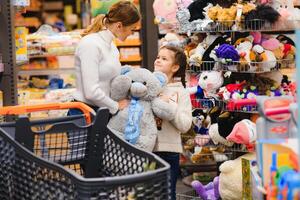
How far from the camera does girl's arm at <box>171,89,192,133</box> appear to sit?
3906 millimetres

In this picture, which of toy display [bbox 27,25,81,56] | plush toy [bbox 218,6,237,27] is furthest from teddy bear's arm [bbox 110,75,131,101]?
toy display [bbox 27,25,81,56]

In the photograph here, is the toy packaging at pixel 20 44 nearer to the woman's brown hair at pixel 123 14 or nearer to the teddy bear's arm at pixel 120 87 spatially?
the woman's brown hair at pixel 123 14

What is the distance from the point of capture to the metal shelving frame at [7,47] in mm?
4656

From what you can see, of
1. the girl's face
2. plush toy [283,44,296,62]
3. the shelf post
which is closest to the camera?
the girl's face

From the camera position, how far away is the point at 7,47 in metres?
4.66

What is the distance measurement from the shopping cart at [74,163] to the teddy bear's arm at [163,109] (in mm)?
676

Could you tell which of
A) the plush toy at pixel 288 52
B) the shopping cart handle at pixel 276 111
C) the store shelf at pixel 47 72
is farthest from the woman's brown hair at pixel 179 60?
the store shelf at pixel 47 72

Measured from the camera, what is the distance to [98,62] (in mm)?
3738

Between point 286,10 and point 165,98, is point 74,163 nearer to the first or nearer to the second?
point 165,98

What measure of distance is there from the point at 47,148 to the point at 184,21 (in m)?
2.13

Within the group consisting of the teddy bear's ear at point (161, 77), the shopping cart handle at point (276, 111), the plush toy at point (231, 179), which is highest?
the shopping cart handle at point (276, 111)

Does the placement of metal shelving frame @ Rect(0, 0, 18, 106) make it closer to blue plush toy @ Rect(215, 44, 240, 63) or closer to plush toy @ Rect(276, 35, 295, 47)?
blue plush toy @ Rect(215, 44, 240, 63)

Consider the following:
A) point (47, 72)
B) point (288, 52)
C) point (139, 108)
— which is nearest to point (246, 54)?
point (288, 52)

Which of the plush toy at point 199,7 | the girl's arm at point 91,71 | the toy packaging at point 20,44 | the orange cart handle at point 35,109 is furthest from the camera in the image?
the toy packaging at point 20,44
